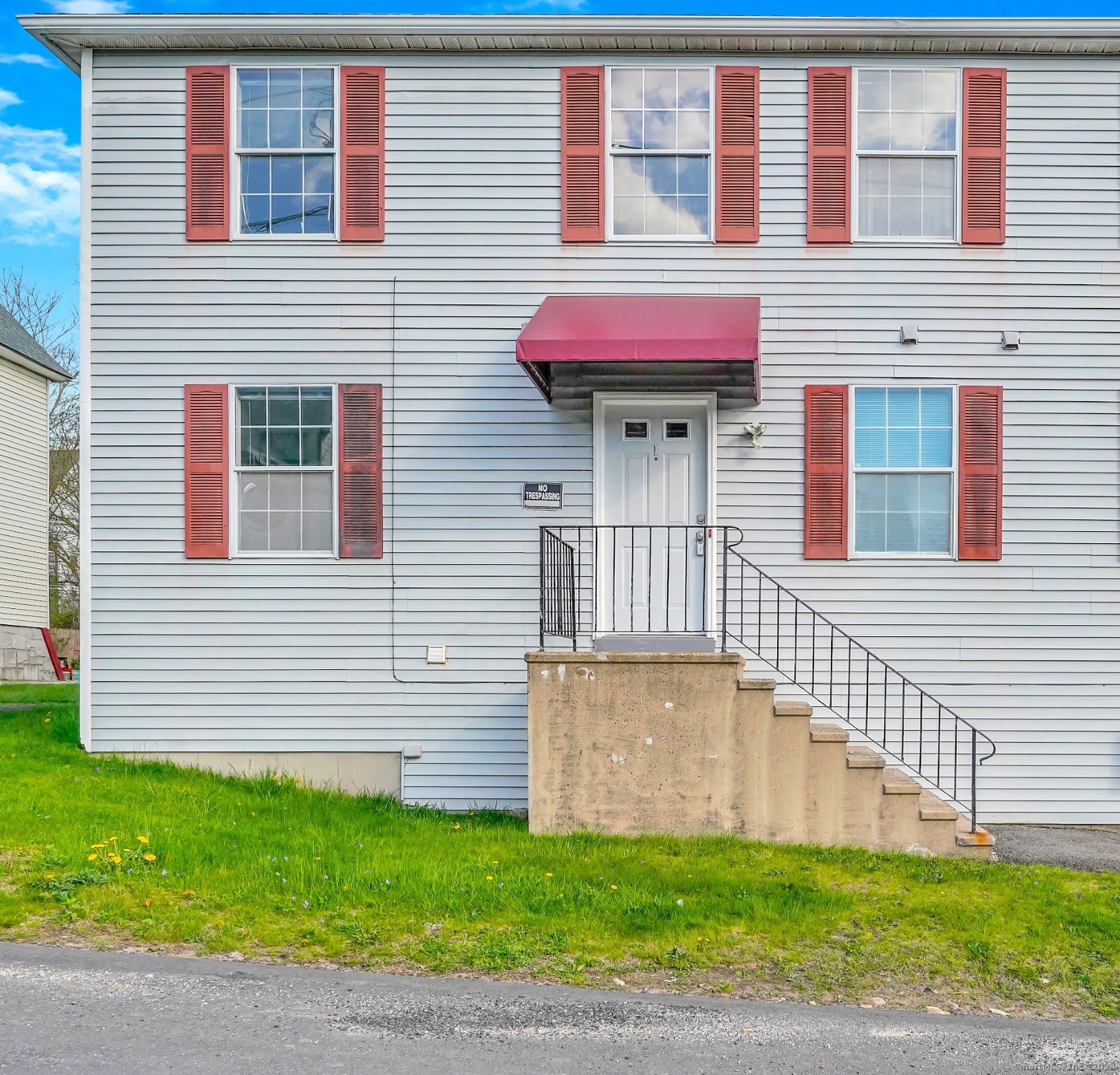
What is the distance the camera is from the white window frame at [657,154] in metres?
9.68

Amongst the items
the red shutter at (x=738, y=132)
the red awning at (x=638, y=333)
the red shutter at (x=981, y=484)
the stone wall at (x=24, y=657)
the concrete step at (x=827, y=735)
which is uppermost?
the red shutter at (x=738, y=132)

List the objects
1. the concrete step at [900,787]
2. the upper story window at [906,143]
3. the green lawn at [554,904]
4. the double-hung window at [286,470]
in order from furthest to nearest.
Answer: the upper story window at [906,143], the double-hung window at [286,470], the concrete step at [900,787], the green lawn at [554,904]

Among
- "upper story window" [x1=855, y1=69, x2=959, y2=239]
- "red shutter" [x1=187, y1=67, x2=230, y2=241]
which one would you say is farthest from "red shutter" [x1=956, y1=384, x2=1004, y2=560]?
"red shutter" [x1=187, y1=67, x2=230, y2=241]

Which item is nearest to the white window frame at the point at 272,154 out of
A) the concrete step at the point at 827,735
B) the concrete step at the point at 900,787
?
the concrete step at the point at 827,735

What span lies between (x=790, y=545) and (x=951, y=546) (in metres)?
1.38

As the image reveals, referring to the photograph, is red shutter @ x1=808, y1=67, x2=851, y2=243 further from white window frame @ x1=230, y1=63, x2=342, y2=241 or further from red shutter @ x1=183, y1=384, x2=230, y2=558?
red shutter @ x1=183, y1=384, x2=230, y2=558

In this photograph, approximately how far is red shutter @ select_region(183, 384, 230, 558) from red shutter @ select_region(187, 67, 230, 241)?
1408 millimetres

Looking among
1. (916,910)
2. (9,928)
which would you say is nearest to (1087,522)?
(916,910)

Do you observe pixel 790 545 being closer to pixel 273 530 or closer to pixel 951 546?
pixel 951 546

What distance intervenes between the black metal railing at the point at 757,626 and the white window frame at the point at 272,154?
3.22 metres

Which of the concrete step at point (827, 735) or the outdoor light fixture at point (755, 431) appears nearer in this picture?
the concrete step at point (827, 735)

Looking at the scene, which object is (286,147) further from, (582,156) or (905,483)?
(905,483)

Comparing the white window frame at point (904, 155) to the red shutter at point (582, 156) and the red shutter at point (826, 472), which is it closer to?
the red shutter at point (826, 472)

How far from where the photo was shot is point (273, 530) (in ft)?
31.6
